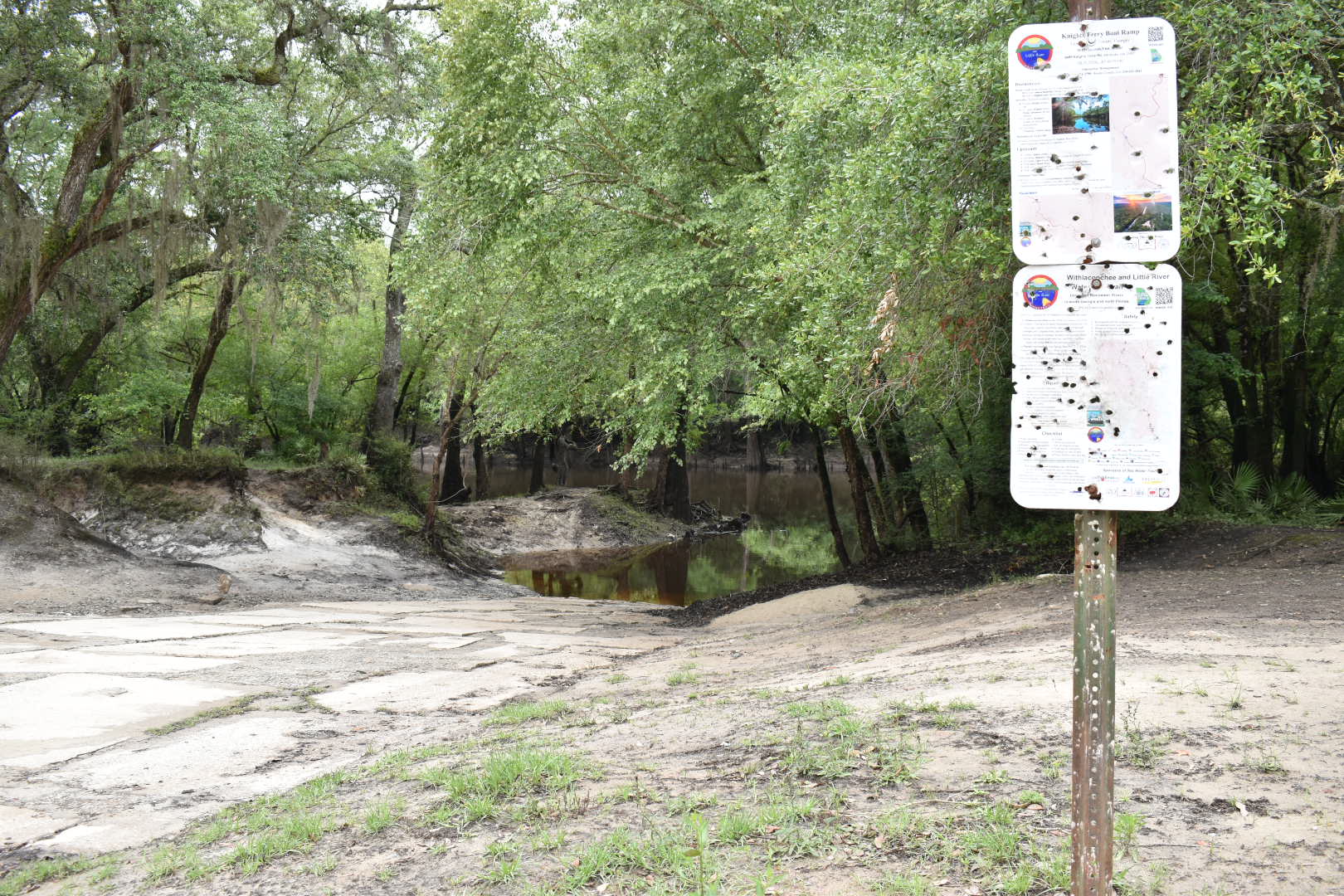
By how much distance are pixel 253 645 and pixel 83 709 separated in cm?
331

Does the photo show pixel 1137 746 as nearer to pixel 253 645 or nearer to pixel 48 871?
pixel 48 871

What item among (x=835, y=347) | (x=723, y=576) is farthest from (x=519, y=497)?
(x=835, y=347)

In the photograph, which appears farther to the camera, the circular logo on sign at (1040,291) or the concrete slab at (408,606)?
the concrete slab at (408,606)

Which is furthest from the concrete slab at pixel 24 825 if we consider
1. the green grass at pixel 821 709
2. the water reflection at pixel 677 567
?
the water reflection at pixel 677 567

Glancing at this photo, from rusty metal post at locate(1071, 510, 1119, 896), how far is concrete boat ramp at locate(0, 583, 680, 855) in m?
4.11

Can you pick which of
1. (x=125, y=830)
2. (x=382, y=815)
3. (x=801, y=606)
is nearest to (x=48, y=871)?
(x=125, y=830)

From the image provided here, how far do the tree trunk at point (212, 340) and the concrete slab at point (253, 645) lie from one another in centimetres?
1052

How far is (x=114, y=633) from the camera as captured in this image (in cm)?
1109

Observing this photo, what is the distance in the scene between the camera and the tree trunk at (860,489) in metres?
16.5

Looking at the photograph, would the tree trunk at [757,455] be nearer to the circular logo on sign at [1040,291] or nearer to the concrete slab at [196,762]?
the concrete slab at [196,762]

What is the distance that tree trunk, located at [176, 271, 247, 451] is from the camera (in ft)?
68.8

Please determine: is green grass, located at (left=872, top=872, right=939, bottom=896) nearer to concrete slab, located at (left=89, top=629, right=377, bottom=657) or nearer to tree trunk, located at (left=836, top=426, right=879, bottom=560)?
concrete slab, located at (left=89, top=629, right=377, bottom=657)

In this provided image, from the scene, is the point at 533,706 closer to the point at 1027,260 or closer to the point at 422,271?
the point at 1027,260

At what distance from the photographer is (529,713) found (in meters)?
6.84
